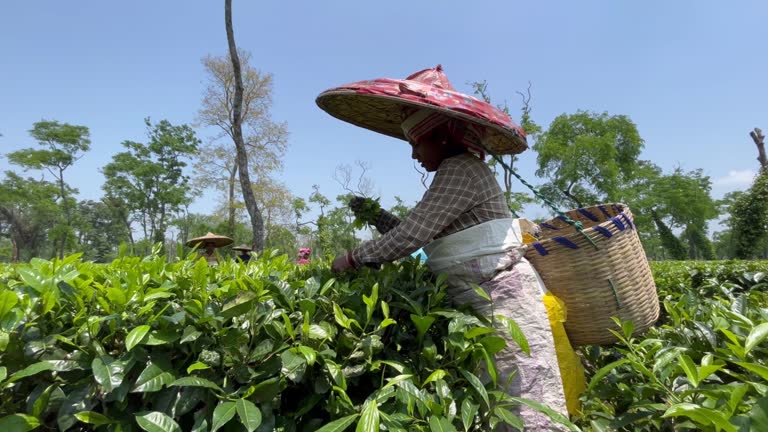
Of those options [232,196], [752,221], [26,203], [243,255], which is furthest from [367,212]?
[26,203]

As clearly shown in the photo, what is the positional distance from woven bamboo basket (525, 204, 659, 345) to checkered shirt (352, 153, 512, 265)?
31cm

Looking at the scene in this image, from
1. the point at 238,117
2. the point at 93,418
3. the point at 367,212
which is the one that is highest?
the point at 238,117

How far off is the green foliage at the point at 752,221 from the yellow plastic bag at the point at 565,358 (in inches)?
988

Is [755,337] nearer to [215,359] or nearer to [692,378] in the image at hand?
[692,378]

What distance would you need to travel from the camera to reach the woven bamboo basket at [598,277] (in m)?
1.66

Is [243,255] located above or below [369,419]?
above

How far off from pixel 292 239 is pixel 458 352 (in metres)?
26.0

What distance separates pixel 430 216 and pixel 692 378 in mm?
1033

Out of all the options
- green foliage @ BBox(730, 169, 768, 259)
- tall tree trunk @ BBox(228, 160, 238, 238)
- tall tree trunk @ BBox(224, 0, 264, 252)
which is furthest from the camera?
tall tree trunk @ BBox(228, 160, 238, 238)

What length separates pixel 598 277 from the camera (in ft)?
5.47

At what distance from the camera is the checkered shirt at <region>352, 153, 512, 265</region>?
169cm

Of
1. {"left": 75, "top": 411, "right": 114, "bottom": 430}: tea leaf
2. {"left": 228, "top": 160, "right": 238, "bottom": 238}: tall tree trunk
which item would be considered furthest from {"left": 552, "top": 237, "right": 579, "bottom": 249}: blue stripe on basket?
{"left": 228, "top": 160, "right": 238, "bottom": 238}: tall tree trunk

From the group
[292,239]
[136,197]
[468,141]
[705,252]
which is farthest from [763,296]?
[705,252]

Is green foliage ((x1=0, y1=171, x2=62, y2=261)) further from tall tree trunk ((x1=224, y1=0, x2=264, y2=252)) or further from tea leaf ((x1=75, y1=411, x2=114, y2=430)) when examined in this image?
tea leaf ((x1=75, y1=411, x2=114, y2=430))
